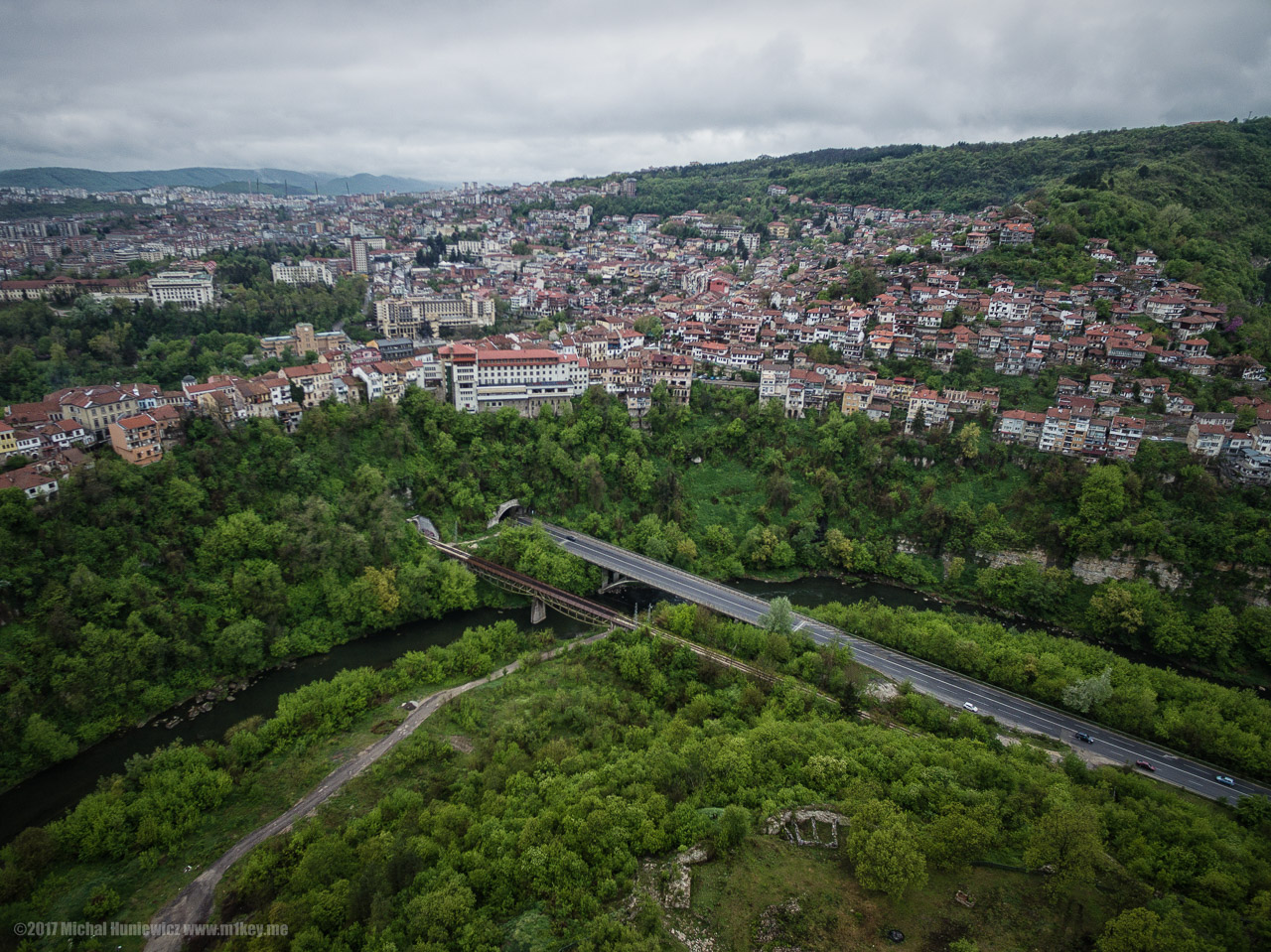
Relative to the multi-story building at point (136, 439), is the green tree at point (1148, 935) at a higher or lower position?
lower

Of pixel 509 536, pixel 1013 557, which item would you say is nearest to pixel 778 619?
pixel 509 536

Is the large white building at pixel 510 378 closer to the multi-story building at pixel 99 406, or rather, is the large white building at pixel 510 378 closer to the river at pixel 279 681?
the river at pixel 279 681

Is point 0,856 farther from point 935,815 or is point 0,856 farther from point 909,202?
point 909,202

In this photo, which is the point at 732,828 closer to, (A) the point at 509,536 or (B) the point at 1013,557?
(A) the point at 509,536

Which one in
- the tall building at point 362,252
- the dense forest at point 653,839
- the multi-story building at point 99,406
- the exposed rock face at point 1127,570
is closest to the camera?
the dense forest at point 653,839

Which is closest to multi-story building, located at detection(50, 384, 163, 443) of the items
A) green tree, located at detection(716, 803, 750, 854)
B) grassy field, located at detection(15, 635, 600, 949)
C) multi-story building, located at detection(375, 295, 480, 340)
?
grassy field, located at detection(15, 635, 600, 949)

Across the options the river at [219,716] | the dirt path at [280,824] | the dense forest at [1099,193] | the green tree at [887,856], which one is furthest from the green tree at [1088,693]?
the dense forest at [1099,193]
